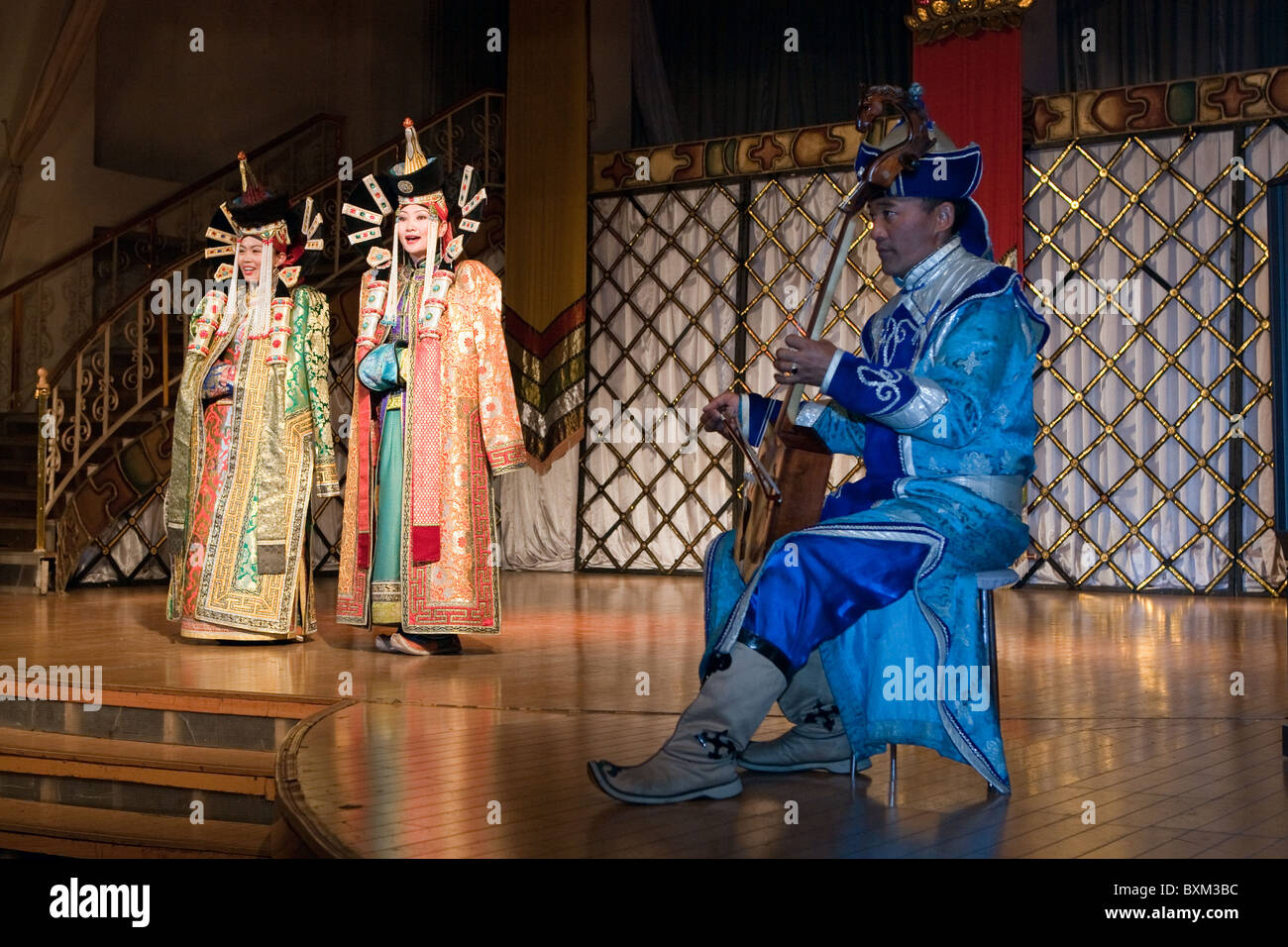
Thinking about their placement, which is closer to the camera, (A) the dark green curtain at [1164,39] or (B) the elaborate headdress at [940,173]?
(B) the elaborate headdress at [940,173]

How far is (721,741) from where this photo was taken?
2.01m

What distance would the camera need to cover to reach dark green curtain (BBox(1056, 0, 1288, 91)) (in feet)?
22.1

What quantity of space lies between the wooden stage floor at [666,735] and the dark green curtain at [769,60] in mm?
3725

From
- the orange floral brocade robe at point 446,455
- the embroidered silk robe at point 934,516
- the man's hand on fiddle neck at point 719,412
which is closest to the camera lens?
the embroidered silk robe at point 934,516

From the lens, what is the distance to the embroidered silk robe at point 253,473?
4.22 m

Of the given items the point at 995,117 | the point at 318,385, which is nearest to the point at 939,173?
the point at 318,385

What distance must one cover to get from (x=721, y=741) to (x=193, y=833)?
1.29 m

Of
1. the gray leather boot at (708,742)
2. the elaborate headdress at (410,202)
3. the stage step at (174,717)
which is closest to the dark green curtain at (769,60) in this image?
the elaborate headdress at (410,202)

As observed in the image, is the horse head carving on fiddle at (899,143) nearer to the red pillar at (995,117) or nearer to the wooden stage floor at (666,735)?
the wooden stage floor at (666,735)

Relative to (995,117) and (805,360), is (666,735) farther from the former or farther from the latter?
(995,117)

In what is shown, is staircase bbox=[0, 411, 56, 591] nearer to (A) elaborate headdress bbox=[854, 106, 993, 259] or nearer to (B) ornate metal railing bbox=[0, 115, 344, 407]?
(B) ornate metal railing bbox=[0, 115, 344, 407]

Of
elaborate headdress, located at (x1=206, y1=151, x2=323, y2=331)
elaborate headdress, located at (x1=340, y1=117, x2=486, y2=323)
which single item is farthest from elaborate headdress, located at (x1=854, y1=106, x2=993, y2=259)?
elaborate headdress, located at (x1=206, y1=151, x2=323, y2=331)

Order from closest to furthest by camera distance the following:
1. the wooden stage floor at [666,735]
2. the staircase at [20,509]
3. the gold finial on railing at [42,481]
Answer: the wooden stage floor at [666,735] → the gold finial on railing at [42,481] → the staircase at [20,509]
